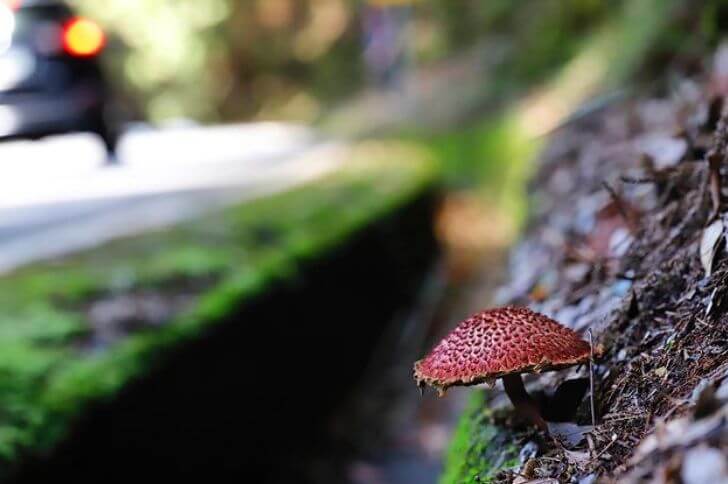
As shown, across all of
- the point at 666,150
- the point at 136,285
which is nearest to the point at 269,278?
the point at 136,285

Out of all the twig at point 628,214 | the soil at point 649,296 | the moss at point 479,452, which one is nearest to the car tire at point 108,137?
the soil at point 649,296

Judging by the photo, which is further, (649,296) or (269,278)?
(269,278)

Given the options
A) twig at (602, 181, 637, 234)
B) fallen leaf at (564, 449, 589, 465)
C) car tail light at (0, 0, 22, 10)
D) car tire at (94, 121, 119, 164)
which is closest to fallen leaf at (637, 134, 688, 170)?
twig at (602, 181, 637, 234)

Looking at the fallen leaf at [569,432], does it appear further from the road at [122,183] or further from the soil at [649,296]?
the road at [122,183]

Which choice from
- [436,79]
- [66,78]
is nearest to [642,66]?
[66,78]

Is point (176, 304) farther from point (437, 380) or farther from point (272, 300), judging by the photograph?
point (437, 380)

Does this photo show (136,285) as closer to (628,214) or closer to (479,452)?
(628,214)
